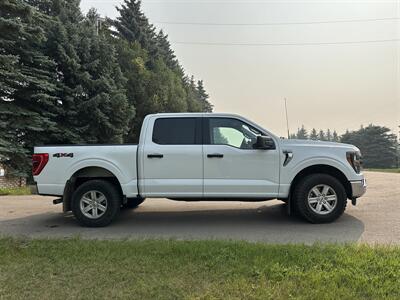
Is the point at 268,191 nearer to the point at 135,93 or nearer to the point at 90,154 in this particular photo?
the point at 90,154

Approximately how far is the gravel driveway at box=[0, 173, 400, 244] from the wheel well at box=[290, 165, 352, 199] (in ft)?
2.12

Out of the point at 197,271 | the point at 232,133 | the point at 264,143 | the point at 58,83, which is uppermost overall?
the point at 58,83

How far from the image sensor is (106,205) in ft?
24.6

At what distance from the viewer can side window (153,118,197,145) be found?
752 centimetres

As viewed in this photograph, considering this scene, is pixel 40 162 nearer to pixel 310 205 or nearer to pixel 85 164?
pixel 85 164

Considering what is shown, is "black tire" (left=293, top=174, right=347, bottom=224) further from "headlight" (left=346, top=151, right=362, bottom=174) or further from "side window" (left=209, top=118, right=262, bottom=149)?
"side window" (left=209, top=118, right=262, bottom=149)

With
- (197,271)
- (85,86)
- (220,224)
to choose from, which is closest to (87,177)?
(220,224)

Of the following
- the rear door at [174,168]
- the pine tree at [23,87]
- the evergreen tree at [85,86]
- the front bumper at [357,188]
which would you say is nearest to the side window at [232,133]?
the rear door at [174,168]

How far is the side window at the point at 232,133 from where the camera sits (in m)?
7.42

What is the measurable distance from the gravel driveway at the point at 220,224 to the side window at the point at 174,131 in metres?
1.53

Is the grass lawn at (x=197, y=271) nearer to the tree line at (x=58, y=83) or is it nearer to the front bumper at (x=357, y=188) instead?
the front bumper at (x=357, y=188)

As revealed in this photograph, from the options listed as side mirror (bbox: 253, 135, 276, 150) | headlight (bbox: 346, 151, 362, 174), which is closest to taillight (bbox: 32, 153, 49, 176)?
side mirror (bbox: 253, 135, 276, 150)

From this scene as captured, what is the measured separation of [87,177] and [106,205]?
677 millimetres

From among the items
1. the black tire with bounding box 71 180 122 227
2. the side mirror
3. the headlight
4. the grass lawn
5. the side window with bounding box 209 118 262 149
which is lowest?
the grass lawn
